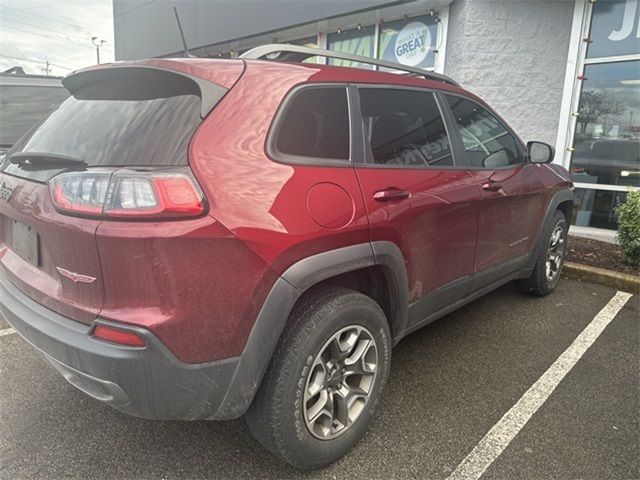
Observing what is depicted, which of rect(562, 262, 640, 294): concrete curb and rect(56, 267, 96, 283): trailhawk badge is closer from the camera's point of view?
rect(56, 267, 96, 283): trailhawk badge

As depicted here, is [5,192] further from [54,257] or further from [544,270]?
[544,270]

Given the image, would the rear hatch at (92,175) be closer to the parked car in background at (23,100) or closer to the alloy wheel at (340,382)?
the alloy wheel at (340,382)

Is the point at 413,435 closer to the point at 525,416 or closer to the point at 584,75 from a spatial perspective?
the point at 525,416

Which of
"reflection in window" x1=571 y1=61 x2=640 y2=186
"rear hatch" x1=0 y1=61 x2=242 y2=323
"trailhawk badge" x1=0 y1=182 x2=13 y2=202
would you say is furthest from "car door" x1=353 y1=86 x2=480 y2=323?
"reflection in window" x1=571 y1=61 x2=640 y2=186

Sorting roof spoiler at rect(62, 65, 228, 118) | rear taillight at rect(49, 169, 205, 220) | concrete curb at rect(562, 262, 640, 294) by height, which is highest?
roof spoiler at rect(62, 65, 228, 118)

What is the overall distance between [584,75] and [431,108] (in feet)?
15.7

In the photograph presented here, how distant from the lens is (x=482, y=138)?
133 inches

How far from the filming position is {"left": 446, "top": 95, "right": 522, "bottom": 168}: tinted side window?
3.12 meters

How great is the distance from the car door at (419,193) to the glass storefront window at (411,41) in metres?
5.27

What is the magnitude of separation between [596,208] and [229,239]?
652cm

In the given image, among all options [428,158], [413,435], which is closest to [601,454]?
[413,435]

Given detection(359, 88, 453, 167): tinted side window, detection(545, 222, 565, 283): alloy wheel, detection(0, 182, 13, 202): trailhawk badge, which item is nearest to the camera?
detection(0, 182, 13, 202): trailhawk badge

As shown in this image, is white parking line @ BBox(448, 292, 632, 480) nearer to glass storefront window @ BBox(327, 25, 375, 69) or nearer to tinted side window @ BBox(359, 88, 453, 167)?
tinted side window @ BBox(359, 88, 453, 167)

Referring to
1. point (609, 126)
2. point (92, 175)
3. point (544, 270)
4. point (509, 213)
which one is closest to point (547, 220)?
point (544, 270)
